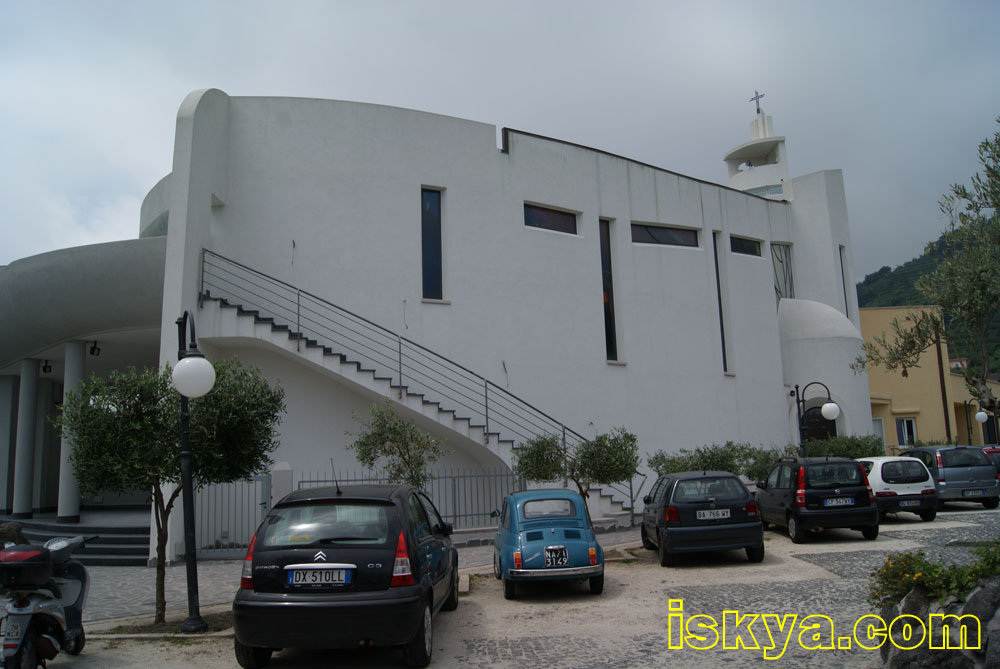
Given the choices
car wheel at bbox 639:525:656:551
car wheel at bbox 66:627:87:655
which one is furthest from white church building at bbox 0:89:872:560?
car wheel at bbox 66:627:87:655

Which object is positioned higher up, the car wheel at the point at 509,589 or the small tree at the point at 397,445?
the small tree at the point at 397,445

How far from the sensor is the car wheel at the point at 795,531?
41.3ft

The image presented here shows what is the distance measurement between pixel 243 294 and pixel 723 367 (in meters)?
15.3

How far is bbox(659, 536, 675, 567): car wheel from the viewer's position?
11117 millimetres

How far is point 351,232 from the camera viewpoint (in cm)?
1814

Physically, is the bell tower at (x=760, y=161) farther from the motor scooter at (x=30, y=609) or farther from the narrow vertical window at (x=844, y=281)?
the motor scooter at (x=30, y=609)

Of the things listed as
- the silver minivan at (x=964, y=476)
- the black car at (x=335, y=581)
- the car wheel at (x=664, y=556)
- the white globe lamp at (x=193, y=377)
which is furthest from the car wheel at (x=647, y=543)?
the silver minivan at (x=964, y=476)

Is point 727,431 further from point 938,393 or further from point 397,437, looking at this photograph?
point 938,393

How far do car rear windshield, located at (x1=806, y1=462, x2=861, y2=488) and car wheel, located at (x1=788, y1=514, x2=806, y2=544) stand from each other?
669 millimetres

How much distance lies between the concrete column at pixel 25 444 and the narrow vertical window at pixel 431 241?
33.3ft

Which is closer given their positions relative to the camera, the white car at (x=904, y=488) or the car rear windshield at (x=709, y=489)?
the car rear windshield at (x=709, y=489)

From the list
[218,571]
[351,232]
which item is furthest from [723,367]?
[218,571]

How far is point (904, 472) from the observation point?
48.5ft

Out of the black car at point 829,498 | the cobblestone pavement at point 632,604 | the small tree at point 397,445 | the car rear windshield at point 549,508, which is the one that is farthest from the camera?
the small tree at point 397,445
